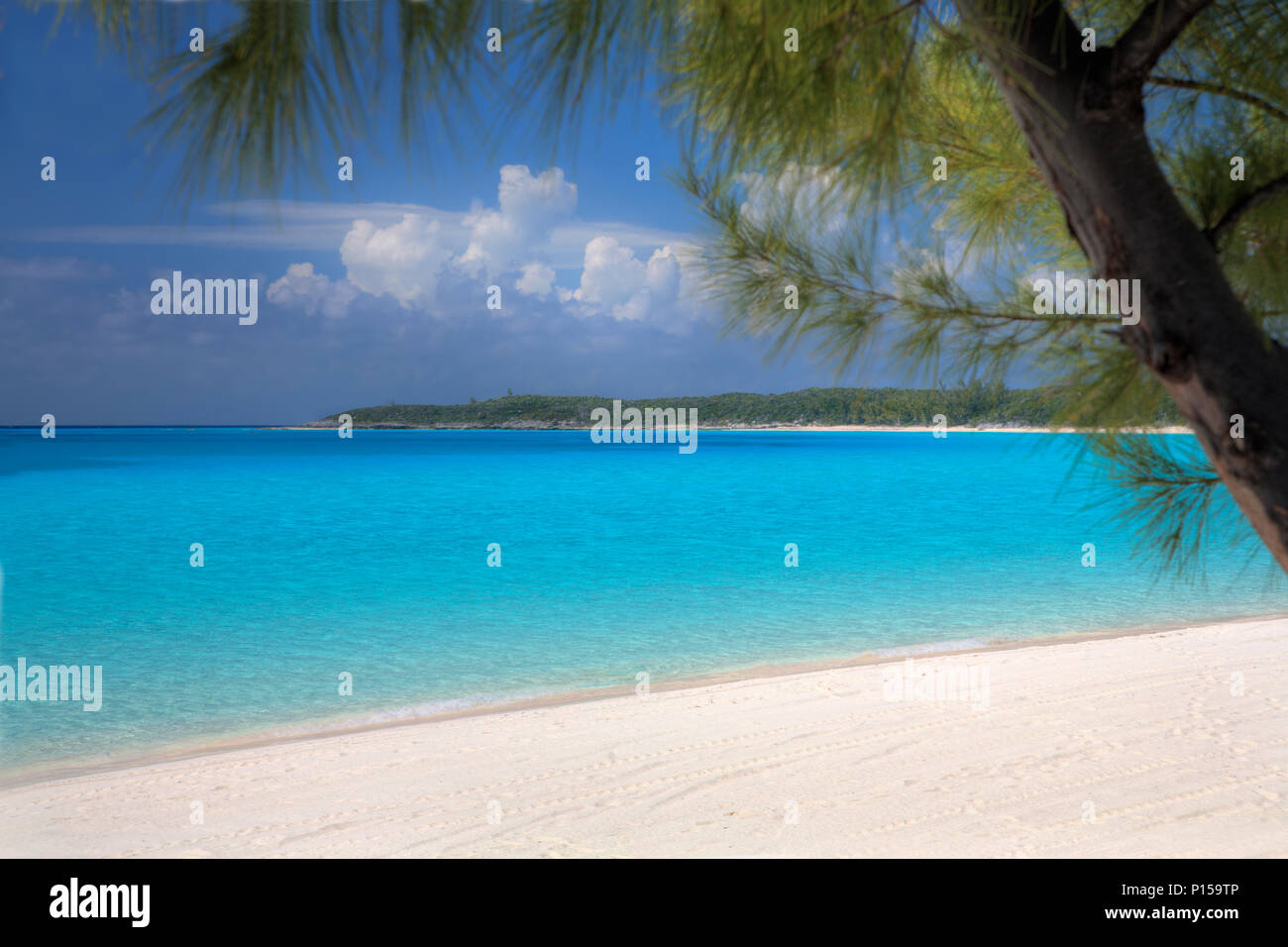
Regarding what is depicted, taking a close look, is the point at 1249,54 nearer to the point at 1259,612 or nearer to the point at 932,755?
the point at 932,755

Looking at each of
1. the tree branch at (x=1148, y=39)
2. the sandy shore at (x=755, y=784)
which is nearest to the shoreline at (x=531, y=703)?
the sandy shore at (x=755, y=784)

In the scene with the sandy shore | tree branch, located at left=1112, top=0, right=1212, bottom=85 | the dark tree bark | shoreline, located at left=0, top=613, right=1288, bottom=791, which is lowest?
shoreline, located at left=0, top=613, right=1288, bottom=791

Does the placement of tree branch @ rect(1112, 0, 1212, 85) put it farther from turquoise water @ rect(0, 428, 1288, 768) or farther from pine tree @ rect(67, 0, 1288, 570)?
turquoise water @ rect(0, 428, 1288, 768)

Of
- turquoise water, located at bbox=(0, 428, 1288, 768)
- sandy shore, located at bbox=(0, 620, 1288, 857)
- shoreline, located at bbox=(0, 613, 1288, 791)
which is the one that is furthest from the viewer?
turquoise water, located at bbox=(0, 428, 1288, 768)

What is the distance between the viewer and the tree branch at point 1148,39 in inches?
50.5

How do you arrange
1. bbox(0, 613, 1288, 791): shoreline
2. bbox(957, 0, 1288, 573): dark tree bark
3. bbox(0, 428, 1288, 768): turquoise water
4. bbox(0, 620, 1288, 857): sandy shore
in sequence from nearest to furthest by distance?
bbox(957, 0, 1288, 573): dark tree bark, bbox(0, 620, 1288, 857): sandy shore, bbox(0, 613, 1288, 791): shoreline, bbox(0, 428, 1288, 768): turquoise water

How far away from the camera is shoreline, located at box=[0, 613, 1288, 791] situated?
567cm

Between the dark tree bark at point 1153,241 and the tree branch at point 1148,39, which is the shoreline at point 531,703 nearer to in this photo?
the dark tree bark at point 1153,241

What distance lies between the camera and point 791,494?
31.6 metres

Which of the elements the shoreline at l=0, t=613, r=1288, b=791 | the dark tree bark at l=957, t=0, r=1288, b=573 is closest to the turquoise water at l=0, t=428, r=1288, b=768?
the shoreline at l=0, t=613, r=1288, b=791

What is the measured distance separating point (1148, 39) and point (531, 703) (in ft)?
21.4

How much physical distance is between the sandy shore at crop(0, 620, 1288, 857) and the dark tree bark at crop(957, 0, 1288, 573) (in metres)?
2.81

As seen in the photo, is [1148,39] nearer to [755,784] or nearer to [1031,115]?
[1031,115]

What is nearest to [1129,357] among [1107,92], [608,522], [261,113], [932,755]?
[1107,92]
